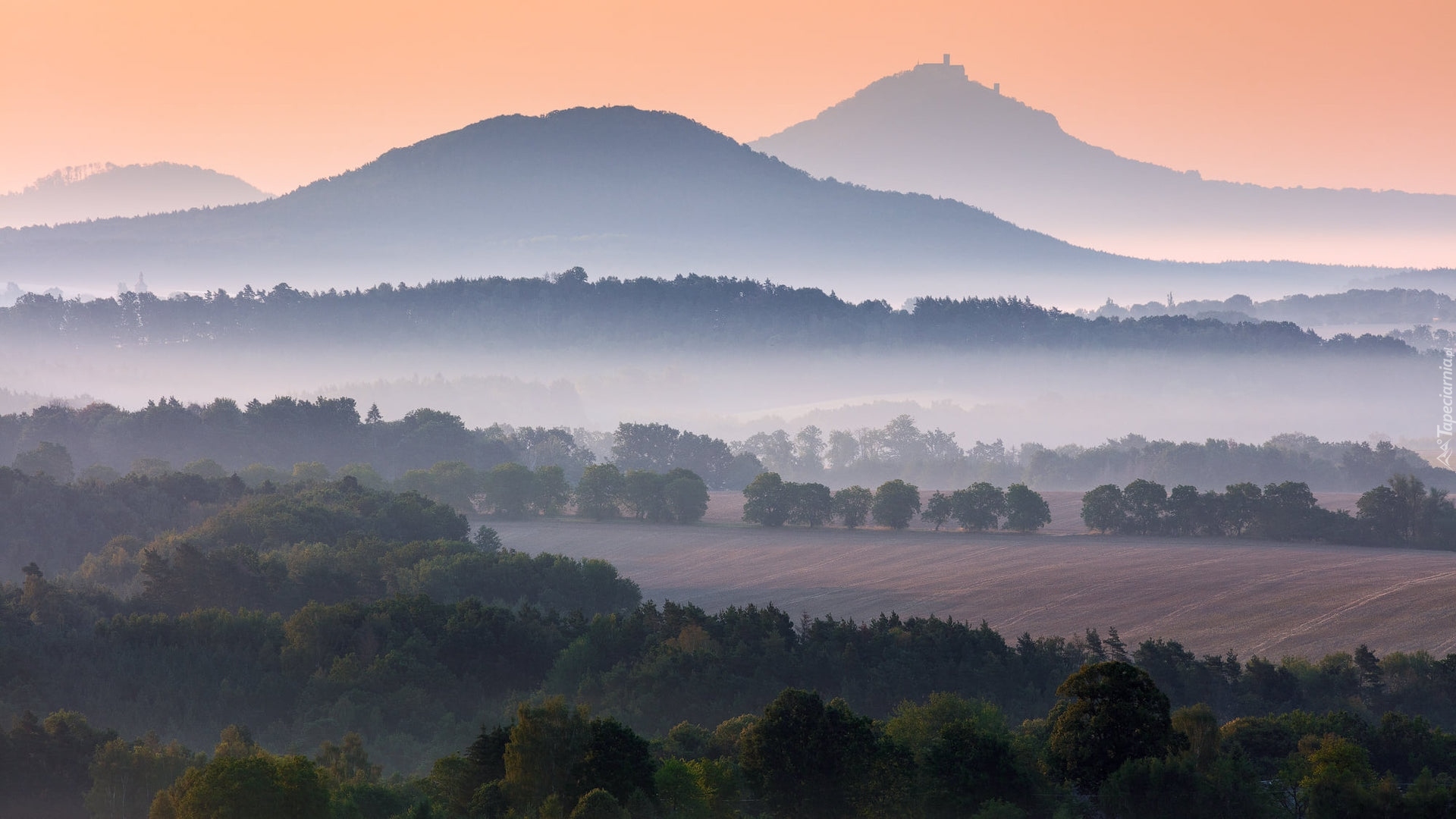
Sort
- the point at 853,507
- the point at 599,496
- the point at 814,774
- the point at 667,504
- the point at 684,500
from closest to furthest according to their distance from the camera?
1. the point at 814,774
2. the point at 853,507
3. the point at 684,500
4. the point at 667,504
5. the point at 599,496

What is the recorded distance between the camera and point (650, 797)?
102ft

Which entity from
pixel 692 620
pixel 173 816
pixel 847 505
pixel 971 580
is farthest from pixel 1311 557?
pixel 173 816

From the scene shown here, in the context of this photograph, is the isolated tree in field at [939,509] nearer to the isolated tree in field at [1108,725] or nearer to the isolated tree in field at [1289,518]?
the isolated tree in field at [1289,518]

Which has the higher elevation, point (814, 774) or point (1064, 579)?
point (1064, 579)

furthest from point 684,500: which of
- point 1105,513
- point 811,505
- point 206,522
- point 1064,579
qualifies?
point 206,522

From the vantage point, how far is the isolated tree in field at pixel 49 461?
10681cm

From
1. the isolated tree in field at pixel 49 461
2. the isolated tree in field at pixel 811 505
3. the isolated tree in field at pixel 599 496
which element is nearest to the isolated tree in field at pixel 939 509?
the isolated tree in field at pixel 811 505

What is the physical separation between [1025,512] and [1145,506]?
302 inches

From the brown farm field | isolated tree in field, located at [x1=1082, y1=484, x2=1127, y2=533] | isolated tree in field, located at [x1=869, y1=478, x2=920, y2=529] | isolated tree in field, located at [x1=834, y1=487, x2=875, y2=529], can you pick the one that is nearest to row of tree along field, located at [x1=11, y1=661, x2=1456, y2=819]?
the brown farm field

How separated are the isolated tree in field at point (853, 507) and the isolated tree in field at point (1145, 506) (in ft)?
56.6

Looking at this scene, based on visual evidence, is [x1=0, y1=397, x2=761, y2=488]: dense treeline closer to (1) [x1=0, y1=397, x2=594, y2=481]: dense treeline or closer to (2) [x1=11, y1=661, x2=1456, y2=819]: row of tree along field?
(1) [x1=0, y1=397, x2=594, y2=481]: dense treeline

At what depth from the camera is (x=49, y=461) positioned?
10756cm

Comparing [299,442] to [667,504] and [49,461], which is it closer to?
[49,461]

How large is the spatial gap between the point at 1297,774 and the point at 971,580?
47607mm
